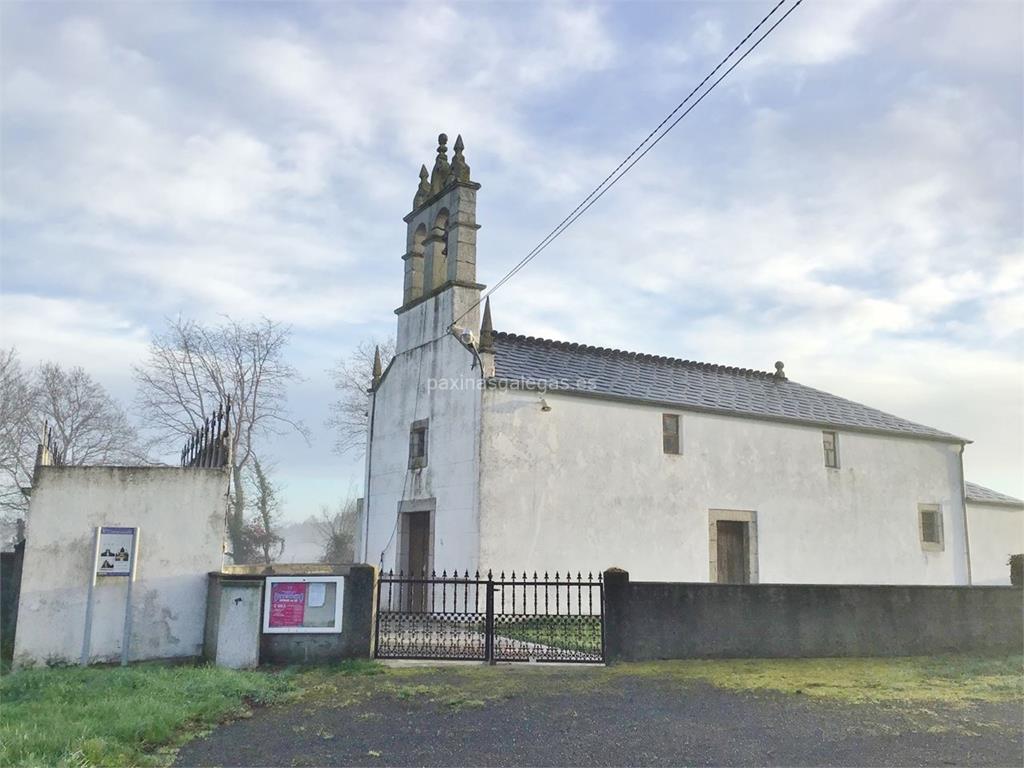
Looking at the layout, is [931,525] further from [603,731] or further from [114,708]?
[114,708]

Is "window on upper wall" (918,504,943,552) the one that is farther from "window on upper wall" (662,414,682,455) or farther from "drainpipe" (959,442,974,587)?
"window on upper wall" (662,414,682,455)

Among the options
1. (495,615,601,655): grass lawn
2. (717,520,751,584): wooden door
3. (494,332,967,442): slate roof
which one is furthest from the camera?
(717,520,751,584): wooden door

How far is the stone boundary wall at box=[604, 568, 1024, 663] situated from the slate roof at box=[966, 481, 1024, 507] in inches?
538

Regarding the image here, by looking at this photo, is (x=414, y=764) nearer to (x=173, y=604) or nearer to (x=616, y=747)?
(x=616, y=747)

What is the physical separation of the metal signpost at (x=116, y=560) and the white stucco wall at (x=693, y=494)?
689 cm

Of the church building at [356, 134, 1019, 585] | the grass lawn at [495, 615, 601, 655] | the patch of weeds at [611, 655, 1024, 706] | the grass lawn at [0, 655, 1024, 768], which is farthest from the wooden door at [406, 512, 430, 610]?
the patch of weeds at [611, 655, 1024, 706]

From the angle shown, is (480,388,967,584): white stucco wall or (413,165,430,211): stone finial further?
(413,165,430,211): stone finial

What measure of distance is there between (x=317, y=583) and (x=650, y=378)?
12.0 m

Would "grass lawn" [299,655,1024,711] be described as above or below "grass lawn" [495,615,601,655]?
below

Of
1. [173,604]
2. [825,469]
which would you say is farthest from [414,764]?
[825,469]

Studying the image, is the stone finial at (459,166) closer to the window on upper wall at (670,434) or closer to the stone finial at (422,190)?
the stone finial at (422,190)

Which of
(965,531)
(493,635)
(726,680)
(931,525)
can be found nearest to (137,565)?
(493,635)

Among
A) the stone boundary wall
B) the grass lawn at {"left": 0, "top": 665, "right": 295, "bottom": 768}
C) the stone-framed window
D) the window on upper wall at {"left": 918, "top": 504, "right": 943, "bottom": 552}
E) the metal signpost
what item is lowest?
the grass lawn at {"left": 0, "top": 665, "right": 295, "bottom": 768}

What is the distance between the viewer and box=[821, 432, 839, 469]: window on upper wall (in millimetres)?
21781
